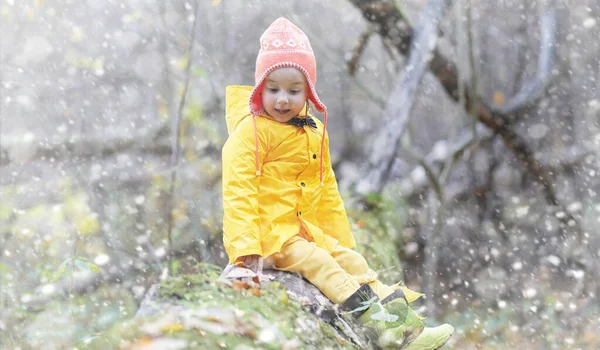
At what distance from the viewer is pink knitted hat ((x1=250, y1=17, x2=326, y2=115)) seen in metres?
2.41

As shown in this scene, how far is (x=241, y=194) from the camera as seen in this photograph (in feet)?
7.60

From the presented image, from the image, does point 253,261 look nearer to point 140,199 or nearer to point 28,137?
point 140,199

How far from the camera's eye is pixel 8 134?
5.72 meters

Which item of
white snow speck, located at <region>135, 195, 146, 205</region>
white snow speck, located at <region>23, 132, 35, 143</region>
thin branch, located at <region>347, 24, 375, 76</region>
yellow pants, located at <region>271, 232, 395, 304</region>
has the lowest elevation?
white snow speck, located at <region>135, 195, 146, 205</region>

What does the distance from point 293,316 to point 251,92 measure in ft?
3.41

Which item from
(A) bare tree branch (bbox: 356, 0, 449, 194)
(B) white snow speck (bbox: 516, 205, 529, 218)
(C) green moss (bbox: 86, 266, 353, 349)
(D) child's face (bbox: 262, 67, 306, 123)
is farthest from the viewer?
(B) white snow speck (bbox: 516, 205, 529, 218)

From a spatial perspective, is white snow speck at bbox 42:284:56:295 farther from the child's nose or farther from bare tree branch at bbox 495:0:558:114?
bare tree branch at bbox 495:0:558:114

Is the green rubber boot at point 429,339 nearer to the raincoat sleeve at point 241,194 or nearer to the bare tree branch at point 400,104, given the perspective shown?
the raincoat sleeve at point 241,194

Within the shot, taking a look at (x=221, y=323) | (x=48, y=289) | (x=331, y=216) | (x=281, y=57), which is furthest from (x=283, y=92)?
(x=48, y=289)

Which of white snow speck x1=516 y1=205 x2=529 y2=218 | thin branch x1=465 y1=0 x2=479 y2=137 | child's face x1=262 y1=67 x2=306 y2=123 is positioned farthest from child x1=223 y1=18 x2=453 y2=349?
white snow speck x1=516 y1=205 x2=529 y2=218

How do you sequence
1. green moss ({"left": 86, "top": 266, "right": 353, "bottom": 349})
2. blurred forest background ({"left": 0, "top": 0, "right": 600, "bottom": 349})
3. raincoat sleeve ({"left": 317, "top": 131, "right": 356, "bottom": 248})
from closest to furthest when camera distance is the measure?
green moss ({"left": 86, "top": 266, "right": 353, "bottom": 349}) → raincoat sleeve ({"left": 317, "top": 131, "right": 356, "bottom": 248}) → blurred forest background ({"left": 0, "top": 0, "right": 600, "bottom": 349})

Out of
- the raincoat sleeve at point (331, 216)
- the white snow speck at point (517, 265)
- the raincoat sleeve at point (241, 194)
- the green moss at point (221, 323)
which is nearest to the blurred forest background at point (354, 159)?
→ the white snow speck at point (517, 265)

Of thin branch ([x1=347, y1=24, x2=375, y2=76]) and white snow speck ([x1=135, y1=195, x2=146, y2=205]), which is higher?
thin branch ([x1=347, y1=24, x2=375, y2=76])

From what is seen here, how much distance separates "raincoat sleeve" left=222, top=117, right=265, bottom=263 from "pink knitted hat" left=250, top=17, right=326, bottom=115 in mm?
135
